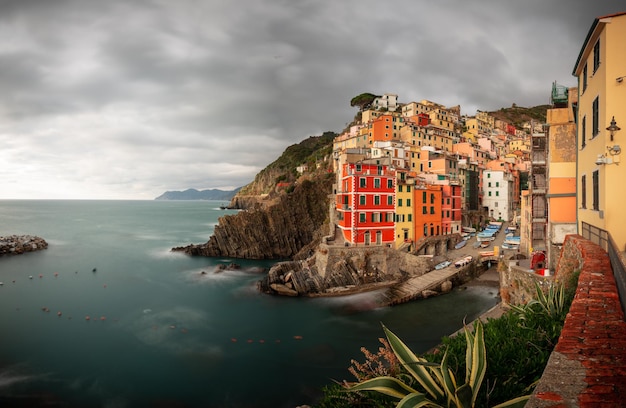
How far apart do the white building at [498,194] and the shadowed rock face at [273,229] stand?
25.3 meters

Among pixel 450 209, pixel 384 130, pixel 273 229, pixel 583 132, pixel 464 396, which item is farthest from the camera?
pixel 384 130

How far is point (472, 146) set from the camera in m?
62.8

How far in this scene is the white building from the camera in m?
53.6

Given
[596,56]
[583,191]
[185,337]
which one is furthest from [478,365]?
[185,337]

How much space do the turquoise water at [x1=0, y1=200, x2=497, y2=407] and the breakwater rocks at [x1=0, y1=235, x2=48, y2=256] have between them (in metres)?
20.5

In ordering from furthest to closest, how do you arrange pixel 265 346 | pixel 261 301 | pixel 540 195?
1. pixel 261 301
2. pixel 540 195
3. pixel 265 346

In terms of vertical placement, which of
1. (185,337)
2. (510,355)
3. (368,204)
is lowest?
(185,337)

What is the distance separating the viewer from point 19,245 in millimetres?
59719

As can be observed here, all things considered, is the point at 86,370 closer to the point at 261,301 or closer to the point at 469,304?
the point at 261,301

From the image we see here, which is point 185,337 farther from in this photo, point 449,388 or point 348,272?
point 449,388

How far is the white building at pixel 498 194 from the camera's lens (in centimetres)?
5356

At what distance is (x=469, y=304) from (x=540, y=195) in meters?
9.82

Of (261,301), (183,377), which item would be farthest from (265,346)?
(261,301)

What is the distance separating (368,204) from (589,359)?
105 ft
